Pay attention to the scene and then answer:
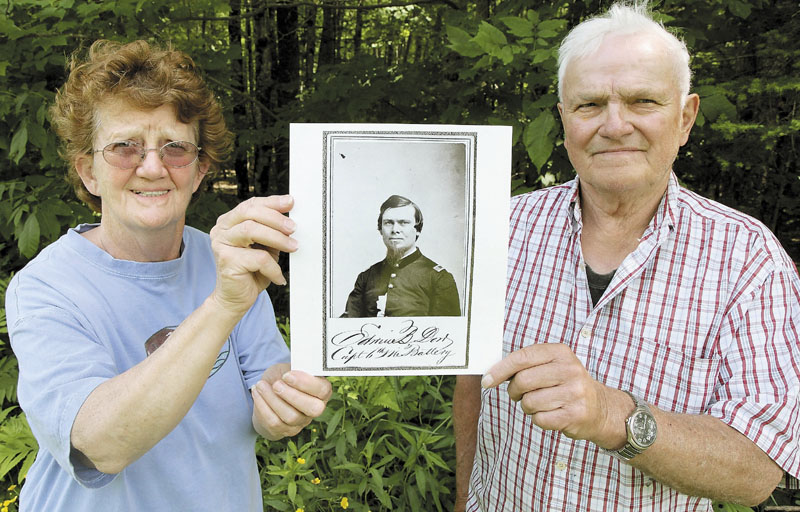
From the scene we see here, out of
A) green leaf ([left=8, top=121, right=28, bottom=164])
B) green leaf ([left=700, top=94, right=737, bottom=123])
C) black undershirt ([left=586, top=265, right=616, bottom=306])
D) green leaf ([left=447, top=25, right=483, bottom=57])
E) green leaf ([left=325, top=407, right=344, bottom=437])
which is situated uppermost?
green leaf ([left=447, top=25, right=483, bottom=57])

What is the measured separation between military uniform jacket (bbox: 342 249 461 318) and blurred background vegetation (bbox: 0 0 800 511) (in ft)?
3.74

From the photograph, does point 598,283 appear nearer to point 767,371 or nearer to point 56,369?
point 767,371

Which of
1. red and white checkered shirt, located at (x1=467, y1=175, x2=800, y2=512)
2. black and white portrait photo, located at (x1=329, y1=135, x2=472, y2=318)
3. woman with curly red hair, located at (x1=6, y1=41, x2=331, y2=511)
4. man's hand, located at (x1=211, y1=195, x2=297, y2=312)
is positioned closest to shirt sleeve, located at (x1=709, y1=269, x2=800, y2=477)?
red and white checkered shirt, located at (x1=467, y1=175, x2=800, y2=512)

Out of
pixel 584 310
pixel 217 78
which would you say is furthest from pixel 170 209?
pixel 217 78

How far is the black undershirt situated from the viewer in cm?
171

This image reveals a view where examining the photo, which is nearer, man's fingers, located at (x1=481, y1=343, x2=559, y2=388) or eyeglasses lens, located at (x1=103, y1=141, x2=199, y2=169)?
man's fingers, located at (x1=481, y1=343, x2=559, y2=388)

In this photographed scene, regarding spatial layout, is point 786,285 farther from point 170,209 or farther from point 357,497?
point 357,497

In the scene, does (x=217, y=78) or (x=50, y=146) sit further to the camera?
(x=217, y=78)

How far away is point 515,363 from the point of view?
4.09 feet

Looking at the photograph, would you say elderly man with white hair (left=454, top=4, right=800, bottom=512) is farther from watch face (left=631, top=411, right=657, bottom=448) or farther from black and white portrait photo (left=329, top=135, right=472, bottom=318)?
black and white portrait photo (left=329, top=135, right=472, bottom=318)

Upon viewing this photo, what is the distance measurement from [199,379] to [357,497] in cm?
168

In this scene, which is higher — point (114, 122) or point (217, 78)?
point (217, 78)

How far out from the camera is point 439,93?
3.63 meters
